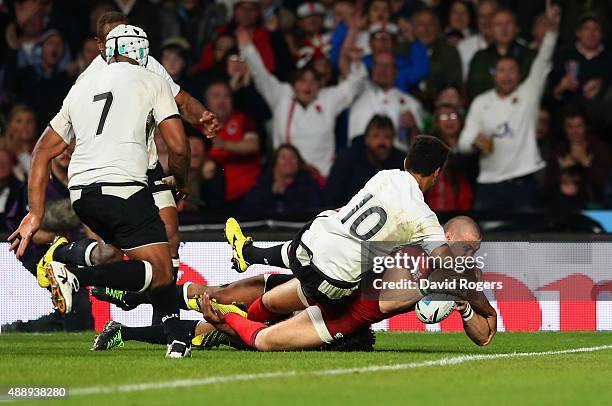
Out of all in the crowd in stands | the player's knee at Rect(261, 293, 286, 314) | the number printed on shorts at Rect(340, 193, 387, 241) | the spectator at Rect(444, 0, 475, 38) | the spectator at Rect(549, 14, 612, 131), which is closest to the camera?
the number printed on shorts at Rect(340, 193, 387, 241)

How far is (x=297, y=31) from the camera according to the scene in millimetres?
17203

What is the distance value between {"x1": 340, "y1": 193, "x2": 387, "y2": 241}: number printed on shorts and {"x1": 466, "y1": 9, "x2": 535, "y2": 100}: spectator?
694 cm

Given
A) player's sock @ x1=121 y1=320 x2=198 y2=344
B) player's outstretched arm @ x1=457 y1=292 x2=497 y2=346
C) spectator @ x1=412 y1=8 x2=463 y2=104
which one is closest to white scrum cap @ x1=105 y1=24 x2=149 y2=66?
player's sock @ x1=121 y1=320 x2=198 y2=344

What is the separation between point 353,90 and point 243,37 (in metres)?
1.51

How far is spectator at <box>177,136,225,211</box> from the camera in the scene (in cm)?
1540

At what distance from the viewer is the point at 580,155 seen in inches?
614

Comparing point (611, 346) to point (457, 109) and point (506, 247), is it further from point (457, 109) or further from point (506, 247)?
point (457, 109)

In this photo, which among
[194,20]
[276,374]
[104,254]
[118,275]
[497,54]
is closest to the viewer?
[276,374]

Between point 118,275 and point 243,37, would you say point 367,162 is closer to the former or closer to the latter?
point 243,37

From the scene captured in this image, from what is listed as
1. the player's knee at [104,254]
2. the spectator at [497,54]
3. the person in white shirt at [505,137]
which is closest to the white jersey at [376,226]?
the player's knee at [104,254]

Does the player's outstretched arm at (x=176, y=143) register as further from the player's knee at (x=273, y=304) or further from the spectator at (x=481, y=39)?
the spectator at (x=481, y=39)

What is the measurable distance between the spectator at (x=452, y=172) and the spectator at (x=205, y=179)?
2.38m

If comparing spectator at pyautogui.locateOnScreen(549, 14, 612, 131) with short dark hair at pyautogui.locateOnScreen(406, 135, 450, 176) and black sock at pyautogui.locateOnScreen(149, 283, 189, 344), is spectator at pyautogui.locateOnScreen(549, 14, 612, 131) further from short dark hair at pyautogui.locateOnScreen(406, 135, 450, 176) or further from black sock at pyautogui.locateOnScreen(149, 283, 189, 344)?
black sock at pyautogui.locateOnScreen(149, 283, 189, 344)

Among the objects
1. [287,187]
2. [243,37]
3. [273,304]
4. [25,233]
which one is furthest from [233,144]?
[25,233]
